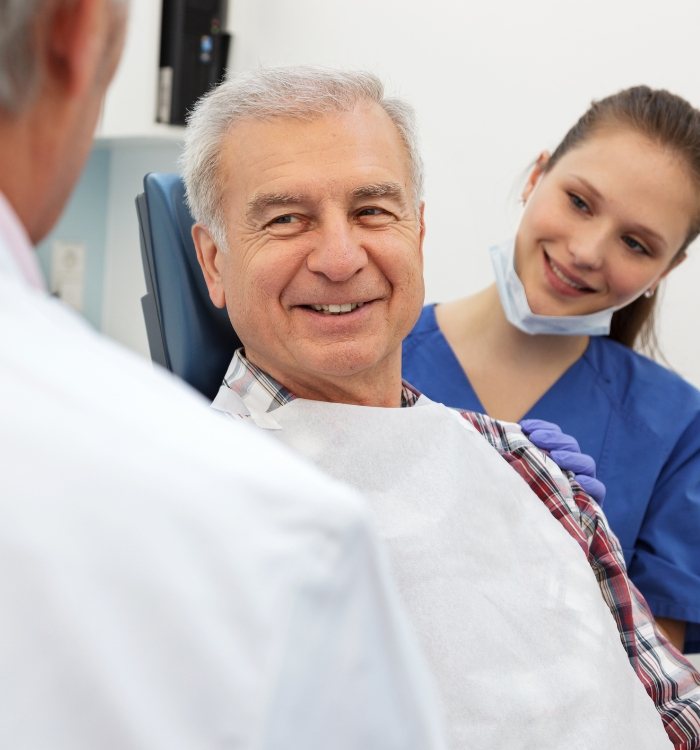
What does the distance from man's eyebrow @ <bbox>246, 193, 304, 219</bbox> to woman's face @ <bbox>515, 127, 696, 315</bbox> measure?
0.61 meters

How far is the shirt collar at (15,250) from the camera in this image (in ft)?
1.55

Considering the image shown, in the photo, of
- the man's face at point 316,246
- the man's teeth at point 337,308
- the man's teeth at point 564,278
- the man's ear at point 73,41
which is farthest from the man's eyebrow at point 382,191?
the man's ear at point 73,41

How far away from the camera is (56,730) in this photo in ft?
1.42

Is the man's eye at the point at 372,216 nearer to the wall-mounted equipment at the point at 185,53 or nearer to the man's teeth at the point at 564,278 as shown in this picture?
the man's teeth at the point at 564,278

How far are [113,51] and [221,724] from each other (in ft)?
1.19

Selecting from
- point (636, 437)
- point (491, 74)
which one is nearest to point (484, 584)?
point (636, 437)

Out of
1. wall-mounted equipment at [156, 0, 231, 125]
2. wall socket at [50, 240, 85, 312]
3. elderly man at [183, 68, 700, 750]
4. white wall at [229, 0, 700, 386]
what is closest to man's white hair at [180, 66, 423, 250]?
elderly man at [183, 68, 700, 750]

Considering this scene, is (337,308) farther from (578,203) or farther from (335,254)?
(578,203)

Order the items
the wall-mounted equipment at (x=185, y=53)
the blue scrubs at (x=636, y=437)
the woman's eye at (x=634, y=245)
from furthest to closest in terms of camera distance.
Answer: the wall-mounted equipment at (x=185, y=53), the woman's eye at (x=634, y=245), the blue scrubs at (x=636, y=437)

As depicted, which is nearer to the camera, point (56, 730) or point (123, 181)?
point (56, 730)

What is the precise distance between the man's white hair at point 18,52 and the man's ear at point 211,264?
0.73 m

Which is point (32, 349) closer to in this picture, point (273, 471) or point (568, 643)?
point (273, 471)

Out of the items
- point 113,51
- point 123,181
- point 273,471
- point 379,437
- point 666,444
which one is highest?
point 113,51

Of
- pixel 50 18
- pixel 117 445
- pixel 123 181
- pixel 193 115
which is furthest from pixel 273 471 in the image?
pixel 123 181
